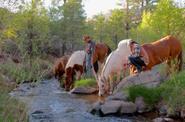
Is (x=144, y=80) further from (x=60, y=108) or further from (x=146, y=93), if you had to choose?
(x=60, y=108)

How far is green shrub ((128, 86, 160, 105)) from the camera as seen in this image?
36.5 feet

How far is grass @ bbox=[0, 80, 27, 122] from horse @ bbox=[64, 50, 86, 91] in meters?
9.04

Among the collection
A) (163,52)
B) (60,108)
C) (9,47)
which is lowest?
(60,108)

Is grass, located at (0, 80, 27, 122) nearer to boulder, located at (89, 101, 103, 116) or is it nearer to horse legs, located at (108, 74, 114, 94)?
boulder, located at (89, 101, 103, 116)

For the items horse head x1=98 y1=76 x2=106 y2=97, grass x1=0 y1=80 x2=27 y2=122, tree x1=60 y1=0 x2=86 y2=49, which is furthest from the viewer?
tree x1=60 y1=0 x2=86 y2=49

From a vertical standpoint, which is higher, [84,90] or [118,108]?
[84,90]

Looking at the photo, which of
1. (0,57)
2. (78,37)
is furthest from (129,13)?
(0,57)

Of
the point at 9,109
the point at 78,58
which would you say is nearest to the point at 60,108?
the point at 9,109

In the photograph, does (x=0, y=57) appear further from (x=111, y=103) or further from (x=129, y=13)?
(x=129, y=13)

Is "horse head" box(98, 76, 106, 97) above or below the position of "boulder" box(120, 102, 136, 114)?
above

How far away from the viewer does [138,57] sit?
1345cm

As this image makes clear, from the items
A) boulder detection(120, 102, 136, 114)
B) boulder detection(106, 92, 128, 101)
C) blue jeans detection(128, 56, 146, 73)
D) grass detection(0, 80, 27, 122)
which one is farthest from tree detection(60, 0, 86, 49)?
grass detection(0, 80, 27, 122)

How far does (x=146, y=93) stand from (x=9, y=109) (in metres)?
4.97

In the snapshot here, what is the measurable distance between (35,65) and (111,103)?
3794mm
